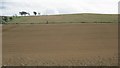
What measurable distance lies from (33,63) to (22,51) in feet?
7.69

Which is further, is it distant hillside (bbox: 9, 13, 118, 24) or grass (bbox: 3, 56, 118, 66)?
distant hillside (bbox: 9, 13, 118, 24)

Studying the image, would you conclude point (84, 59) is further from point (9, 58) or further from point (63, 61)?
point (9, 58)

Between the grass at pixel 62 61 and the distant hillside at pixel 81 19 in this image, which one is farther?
the distant hillside at pixel 81 19

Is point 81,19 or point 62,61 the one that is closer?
point 62,61

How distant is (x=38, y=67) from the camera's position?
6191 millimetres

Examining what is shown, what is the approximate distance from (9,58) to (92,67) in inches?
111

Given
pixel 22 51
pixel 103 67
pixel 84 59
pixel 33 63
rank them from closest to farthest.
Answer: pixel 103 67 < pixel 33 63 < pixel 84 59 < pixel 22 51

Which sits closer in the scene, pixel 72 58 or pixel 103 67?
pixel 103 67

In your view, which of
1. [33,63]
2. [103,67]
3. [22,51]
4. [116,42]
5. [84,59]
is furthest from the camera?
[116,42]

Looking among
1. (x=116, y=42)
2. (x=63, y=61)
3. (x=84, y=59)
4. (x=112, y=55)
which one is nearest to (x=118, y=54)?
(x=112, y=55)

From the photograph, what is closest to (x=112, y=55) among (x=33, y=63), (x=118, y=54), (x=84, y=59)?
(x=118, y=54)

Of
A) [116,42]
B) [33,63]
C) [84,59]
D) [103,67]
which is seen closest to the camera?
[103,67]

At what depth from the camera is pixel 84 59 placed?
24.3 feet

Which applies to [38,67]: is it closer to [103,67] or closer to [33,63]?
[33,63]
